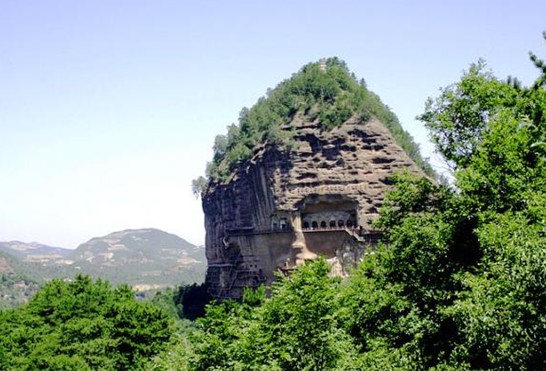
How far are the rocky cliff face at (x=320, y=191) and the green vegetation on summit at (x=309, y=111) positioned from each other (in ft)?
3.04

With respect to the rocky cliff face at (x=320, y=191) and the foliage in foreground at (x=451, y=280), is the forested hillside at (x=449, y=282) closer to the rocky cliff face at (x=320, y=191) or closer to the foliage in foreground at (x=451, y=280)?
the foliage in foreground at (x=451, y=280)

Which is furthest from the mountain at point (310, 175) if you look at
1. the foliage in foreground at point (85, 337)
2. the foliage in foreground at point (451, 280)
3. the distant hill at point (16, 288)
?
the distant hill at point (16, 288)

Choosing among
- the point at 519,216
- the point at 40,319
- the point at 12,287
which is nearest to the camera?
the point at 519,216

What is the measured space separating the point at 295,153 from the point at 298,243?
7641 millimetres

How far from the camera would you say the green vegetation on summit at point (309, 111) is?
54312 millimetres

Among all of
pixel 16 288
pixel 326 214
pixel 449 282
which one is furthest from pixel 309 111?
pixel 16 288

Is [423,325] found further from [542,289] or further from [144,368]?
[144,368]

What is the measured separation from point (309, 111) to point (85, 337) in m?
31.6

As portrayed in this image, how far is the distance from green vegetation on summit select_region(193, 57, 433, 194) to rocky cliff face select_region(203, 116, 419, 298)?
0.93m

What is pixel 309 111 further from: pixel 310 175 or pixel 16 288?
pixel 16 288

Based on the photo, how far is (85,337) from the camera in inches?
1223

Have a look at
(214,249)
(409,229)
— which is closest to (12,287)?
(214,249)

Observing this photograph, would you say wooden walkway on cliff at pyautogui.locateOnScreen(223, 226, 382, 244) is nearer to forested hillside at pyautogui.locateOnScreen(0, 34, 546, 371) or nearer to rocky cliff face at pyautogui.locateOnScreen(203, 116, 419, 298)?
rocky cliff face at pyautogui.locateOnScreen(203, 116, 419, 298)

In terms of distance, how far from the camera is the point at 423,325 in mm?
16328
